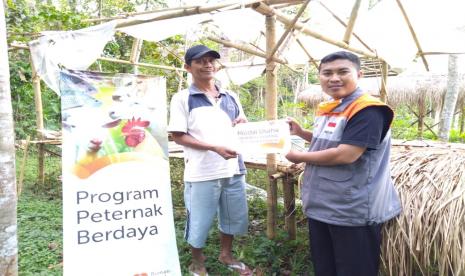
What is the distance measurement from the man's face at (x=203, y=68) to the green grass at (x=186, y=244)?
1.53 meters

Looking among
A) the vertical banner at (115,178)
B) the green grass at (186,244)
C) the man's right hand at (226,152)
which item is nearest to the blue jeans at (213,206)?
the vertical banner at (115,178)

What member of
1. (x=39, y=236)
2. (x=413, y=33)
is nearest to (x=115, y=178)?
(x=39, y=236)

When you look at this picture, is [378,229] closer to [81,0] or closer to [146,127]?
[146,127]

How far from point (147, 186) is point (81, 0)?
11.5m

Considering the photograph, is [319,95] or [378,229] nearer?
[378,229]

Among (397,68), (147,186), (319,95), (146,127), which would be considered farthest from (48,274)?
(319,95)

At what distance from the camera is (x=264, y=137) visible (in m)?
2.24

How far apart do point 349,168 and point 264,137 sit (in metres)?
0.56

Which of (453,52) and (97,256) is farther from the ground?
(453,52)

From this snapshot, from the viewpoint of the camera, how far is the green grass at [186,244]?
3066 mm

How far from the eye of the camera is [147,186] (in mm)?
2512

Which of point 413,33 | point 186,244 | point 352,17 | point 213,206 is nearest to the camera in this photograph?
point 213,206

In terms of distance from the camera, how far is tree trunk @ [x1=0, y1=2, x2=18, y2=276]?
199cm

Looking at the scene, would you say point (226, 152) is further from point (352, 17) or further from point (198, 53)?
point (352, 17)
